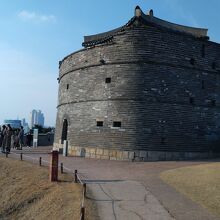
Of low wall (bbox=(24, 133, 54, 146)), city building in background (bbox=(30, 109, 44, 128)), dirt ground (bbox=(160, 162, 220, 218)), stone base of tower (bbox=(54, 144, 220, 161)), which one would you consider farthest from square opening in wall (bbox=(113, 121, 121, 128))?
city building in background (bbox=(30, 109, 44, 128))

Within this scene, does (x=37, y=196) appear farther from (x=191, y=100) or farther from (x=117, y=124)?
(x=191, y=100)

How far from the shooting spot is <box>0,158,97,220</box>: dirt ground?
11336 mm

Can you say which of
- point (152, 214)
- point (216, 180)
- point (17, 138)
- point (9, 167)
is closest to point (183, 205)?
point (152, 214)

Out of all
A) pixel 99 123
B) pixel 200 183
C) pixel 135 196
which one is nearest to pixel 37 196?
pixel 135 196

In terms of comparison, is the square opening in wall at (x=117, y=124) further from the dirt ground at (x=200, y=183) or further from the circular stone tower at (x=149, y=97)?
the dirt ground at (x=200, y=183)

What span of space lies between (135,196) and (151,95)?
38.8 ft

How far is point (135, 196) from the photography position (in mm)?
12039

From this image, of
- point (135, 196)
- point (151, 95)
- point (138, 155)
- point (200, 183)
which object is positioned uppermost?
point (151, 95)

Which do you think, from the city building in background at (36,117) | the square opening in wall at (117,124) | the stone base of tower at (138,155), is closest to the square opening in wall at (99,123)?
the square opening in wall at (117,124)

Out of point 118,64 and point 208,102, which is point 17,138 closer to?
point 118,64

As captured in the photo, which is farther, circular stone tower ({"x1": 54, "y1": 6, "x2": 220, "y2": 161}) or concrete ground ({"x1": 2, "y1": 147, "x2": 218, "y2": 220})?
circular stone tower ({"x1": 54, "y1": 6, "x2": 220, "y2": 161})

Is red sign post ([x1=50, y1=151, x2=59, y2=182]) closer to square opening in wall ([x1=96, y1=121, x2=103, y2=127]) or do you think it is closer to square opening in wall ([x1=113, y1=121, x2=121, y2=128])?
square opening in wall ([x1=113, y1=121, x2=121, y2=128])

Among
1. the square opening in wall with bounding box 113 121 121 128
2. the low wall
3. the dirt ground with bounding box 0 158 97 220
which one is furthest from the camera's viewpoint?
the low wall

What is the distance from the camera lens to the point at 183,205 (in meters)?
11.0
